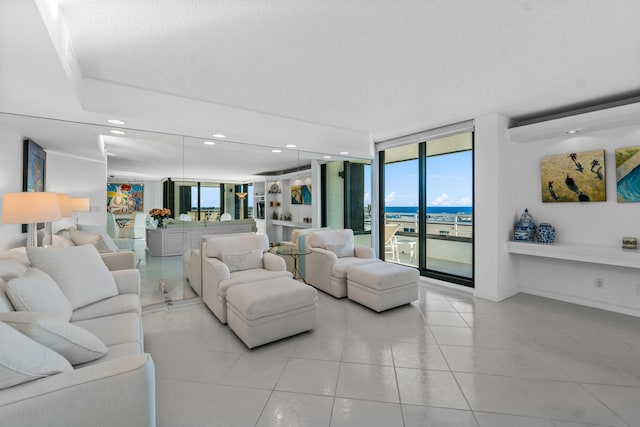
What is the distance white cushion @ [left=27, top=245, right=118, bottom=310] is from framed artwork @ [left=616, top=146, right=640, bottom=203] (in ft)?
17.9

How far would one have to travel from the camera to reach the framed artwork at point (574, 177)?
3.53 metres

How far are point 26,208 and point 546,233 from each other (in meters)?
5.64

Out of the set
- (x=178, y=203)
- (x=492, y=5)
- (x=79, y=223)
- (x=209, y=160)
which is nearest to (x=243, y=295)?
(x=178, y=203)

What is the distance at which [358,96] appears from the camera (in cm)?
330

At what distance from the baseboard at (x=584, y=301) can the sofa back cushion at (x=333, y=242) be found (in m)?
2.61

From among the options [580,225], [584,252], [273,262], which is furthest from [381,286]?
[580,225]

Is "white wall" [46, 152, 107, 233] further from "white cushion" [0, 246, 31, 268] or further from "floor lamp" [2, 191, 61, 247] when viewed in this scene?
"white cushion" [0, 246, 31, 268]

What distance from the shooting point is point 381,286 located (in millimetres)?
3369

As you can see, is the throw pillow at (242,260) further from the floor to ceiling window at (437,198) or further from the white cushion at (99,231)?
the floor to ceiling window at (437,198)

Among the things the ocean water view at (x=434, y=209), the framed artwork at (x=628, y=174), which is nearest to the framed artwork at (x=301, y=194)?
the ocean water view at (x=434, y=209)

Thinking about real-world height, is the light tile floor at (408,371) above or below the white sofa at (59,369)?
below

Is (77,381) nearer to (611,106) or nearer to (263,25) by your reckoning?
(263,25)

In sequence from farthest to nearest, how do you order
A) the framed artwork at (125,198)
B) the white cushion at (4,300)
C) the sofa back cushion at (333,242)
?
1. the sofa back cushion at (333,242)
2. the framed artwork at (125,198)
3. the white cushion at (4,300)

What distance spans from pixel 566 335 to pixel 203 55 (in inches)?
167
